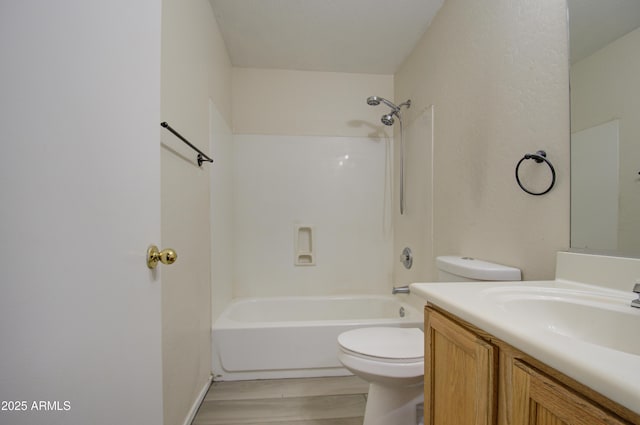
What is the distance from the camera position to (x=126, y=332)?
62 centimetres

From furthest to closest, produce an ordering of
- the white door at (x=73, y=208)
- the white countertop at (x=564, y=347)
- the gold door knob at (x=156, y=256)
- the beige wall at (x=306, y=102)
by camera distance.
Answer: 1. the beige wall at (x=306, y=102)
2. the gold door knob at (x=156, y=256)
3. the white door at (x=73, y=208)
4. the white countertop at (x=564, y=347)

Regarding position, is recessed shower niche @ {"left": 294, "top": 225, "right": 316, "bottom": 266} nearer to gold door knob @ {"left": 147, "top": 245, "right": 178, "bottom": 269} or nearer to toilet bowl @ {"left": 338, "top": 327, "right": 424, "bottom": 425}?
toilet bowl @ {"left": 338, "top": 327, "right": 424, "bottom": 425}

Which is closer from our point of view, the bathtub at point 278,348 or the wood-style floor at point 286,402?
the wood-style floor at point 286,402

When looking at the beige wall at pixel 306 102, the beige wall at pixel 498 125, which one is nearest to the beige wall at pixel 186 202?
the beige wall at pixel 306 102

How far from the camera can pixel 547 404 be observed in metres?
0.42

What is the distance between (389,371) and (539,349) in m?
0.80

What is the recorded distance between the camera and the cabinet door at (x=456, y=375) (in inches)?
21.2

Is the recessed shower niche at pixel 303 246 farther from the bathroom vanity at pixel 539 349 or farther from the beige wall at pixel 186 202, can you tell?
the bathroom vanity at pixel 539 349

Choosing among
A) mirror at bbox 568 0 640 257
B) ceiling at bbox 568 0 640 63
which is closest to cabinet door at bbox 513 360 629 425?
mirror at bbox 568 0 640 257

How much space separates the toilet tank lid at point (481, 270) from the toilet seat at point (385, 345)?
39cm

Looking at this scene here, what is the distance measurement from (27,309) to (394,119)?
2484 millimetres

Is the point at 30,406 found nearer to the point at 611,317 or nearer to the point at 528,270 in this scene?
the point at 611,317

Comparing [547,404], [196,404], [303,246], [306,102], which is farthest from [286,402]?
[306,102]

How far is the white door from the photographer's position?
521mm
